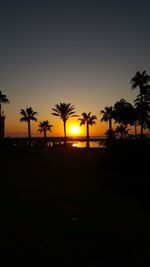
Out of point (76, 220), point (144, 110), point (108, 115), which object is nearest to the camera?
point (76, 220)

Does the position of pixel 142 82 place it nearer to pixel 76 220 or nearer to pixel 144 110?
pixel 144 110

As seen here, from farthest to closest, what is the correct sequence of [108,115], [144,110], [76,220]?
[108,115] → [144,110] → [76,220]

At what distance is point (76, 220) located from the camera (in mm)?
9453

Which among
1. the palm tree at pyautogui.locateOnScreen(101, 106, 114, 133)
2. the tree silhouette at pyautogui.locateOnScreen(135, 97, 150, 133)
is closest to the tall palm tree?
the tree silhouette at pyautogui.locateOnScreen(135, 97, 150, 133)

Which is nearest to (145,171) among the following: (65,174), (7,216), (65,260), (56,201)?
(65,174)

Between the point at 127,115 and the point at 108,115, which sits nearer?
the point at 127,115

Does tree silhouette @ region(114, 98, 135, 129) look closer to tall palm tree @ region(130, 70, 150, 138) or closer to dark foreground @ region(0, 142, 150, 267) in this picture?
tall palm tree @ region(130, 70, 150, 138)

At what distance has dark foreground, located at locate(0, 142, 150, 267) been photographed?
6.78 meters

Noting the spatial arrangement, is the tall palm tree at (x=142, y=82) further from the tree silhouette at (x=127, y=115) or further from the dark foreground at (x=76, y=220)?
the dark foreground at (x=76, y=220)

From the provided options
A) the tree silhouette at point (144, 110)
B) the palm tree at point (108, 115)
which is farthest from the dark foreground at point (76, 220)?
the palm tree at point (108, 115)

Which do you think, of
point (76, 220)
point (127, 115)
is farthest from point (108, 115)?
point (76, 220)

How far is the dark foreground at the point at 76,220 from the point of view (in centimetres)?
678

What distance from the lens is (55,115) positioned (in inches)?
2419

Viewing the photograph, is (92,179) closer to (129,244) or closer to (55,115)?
(129,244)
